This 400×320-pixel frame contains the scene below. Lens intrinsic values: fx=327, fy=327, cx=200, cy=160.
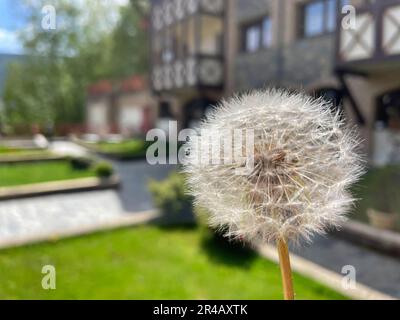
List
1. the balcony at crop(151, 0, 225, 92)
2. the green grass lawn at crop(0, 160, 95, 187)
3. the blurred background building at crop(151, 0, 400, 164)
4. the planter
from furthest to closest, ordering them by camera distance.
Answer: the balcony at crop(151, 0, 225, 92) → the green grass lawn at crop(0, 160, 95, 187) → the blurred background building at crop(151, 0, 400, 164) → the planter

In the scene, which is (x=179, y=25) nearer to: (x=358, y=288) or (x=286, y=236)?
(x=358, y=288)

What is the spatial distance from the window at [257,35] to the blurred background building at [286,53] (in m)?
0.04

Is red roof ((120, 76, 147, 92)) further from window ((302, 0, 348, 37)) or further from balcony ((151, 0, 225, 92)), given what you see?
window ((302, 0, 348, 37))

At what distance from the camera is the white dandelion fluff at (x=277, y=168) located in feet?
4.65

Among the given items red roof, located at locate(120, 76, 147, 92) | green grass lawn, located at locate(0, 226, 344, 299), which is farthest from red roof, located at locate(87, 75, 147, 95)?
green grass lawn, located at locate(0, 226, 344, 299)

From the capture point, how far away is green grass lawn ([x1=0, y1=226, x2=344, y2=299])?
13.8 feet

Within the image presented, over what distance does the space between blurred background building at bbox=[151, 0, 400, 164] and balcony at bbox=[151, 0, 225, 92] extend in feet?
0.14

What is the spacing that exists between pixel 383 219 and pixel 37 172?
11409mm

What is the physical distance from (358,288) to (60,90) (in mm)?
31028

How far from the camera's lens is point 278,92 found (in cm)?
159

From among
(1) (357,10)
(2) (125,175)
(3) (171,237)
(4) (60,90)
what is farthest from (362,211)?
(4) (60,90)

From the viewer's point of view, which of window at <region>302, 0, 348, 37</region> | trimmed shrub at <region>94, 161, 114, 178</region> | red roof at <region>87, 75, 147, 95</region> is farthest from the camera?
red roof at <region>87, 75, 147, 95</region>

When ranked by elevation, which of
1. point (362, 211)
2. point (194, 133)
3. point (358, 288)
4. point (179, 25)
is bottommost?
point (358, 288)

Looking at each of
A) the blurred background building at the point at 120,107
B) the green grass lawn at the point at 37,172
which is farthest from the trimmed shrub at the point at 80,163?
the blurred background building at the point at 120,107
